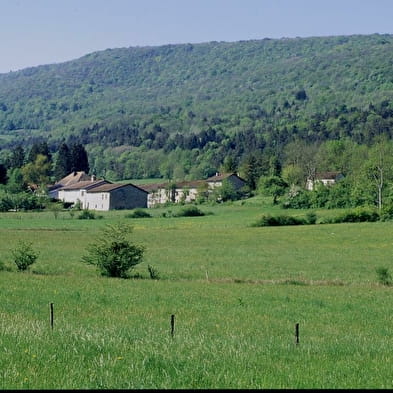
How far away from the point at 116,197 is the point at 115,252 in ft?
317

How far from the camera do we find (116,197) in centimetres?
12775

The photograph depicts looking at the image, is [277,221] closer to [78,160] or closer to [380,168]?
[380,168]

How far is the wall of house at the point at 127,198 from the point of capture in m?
127

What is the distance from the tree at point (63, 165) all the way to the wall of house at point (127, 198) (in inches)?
1558

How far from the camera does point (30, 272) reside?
33.7 metres

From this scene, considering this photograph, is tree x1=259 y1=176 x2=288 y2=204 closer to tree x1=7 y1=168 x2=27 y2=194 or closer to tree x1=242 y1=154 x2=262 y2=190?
tree x1=242 y1=154 x2=262 y2=190

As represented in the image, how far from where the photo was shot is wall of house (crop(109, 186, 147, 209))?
127188 millimetres

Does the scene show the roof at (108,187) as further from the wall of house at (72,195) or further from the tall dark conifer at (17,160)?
the tall dark conifer at (17,160)

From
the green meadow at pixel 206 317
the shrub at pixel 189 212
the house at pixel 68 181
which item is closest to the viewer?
the green meadow at pixel 206 317

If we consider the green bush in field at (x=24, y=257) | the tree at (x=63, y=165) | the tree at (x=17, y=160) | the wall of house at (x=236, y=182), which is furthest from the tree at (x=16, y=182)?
the green bush in field at (x=24, y=257)

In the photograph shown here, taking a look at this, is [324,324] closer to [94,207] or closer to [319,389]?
[319,389]

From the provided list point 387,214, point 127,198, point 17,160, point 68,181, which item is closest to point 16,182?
point 68,181

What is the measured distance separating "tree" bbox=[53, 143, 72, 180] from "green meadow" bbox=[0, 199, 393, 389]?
4114 inches

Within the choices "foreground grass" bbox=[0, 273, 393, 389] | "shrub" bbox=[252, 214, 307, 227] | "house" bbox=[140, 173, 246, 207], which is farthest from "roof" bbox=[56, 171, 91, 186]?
"foreground grass" bbox=[0, 273, 393, 389]
